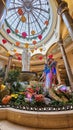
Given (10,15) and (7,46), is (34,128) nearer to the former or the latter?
(7,46)

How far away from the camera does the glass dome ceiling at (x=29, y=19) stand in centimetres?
1862

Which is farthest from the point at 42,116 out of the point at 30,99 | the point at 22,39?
the point at 22,39

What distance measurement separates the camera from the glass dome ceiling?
1862 cm

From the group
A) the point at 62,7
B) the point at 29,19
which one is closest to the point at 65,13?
the point at 62,7

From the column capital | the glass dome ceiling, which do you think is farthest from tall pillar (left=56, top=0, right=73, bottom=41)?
the glass dome ceiling

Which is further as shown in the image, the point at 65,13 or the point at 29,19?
the point at 29,19

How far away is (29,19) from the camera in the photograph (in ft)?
67.9

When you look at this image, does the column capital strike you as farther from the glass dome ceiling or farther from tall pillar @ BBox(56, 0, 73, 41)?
the glass dome ceiling

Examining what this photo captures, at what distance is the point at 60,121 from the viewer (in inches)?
88.9

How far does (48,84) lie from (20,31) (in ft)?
53.7

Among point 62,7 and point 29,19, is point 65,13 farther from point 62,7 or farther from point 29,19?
point 29,19

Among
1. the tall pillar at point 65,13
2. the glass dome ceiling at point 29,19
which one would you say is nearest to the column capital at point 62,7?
the tall pillar at point 65,13

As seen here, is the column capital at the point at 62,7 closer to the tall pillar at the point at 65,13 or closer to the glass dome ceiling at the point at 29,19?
the tall pillar at the point at 65,13

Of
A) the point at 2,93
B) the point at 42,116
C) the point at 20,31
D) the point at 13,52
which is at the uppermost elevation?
the point at 20,31
